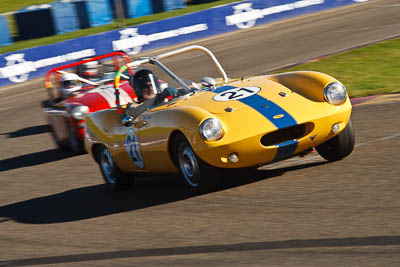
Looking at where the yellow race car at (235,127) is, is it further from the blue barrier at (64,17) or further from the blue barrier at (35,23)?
the blue barrier at (64,17)

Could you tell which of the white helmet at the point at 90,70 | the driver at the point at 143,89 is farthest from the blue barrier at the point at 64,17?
the driver at the point at 143,89

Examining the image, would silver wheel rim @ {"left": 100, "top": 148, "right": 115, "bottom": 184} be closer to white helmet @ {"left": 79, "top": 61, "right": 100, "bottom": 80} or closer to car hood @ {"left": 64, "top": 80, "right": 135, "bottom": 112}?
car hood @ {"left": 64, "top": 80, "right": 135, "bottom": 112}

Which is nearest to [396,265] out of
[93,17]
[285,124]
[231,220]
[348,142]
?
[231,220]

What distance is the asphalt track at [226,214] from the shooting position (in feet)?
14.7

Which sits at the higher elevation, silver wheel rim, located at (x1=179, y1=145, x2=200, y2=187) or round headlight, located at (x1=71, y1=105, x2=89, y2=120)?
silver wheel rim, located at (x1=179, y1=145, x2=200, y2=187)

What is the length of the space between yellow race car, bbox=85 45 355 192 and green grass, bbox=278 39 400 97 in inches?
167

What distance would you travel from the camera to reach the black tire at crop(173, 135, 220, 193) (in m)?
6.16

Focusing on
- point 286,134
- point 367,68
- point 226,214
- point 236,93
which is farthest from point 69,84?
point 226,214

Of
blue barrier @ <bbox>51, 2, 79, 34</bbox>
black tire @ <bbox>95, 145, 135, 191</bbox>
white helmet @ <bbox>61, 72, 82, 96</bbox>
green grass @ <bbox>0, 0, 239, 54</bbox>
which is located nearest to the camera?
black tire @ <bbox>95, 145, 135, 191</bbox>

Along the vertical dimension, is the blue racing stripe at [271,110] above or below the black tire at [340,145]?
above

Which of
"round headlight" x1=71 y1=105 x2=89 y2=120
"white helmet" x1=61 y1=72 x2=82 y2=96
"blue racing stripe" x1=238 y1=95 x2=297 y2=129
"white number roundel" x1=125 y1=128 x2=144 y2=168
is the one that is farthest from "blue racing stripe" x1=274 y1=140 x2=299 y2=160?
"white helmet" x1=61 y1=72 x2=82 y2=96

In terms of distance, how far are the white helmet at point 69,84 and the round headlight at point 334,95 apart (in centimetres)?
585

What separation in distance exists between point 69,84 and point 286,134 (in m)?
6.09

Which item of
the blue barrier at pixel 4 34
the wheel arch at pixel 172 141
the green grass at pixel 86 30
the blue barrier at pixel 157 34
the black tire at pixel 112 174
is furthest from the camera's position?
the blue barrier at pixel 4 34
